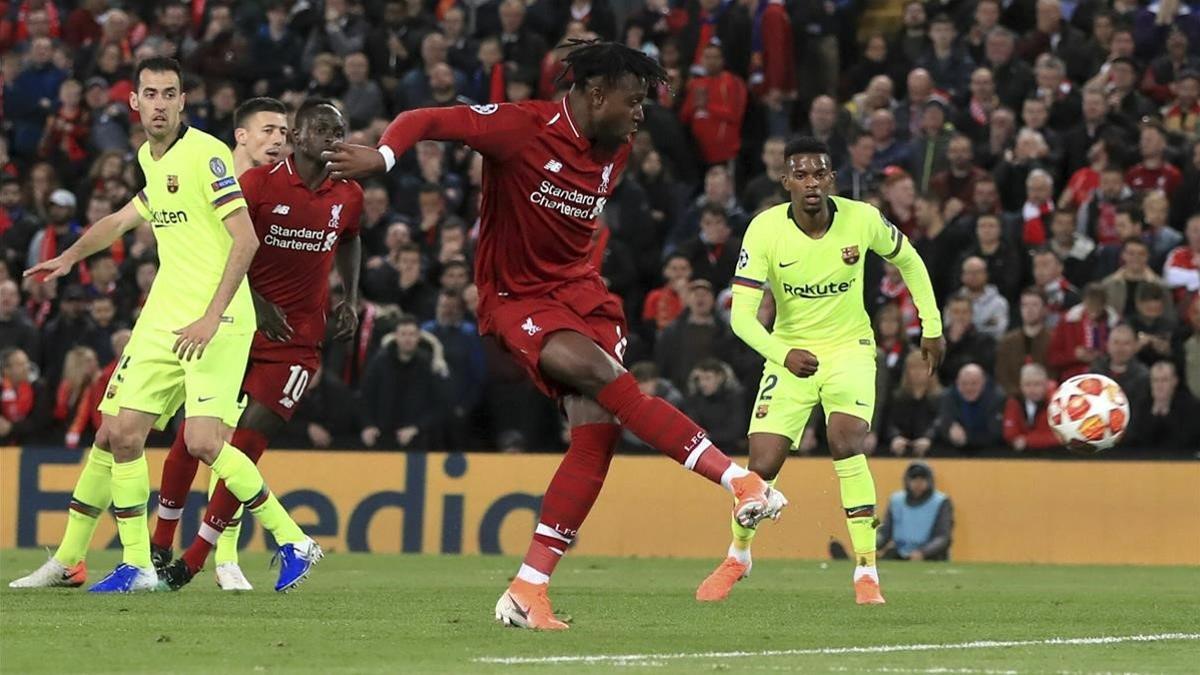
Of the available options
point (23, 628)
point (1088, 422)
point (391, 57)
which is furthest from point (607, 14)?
Answer: point (23, 628)

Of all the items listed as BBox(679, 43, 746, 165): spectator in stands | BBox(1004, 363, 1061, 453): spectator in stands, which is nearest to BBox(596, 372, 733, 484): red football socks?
BBox(1004, 363, 1061, 453): spectator in stands

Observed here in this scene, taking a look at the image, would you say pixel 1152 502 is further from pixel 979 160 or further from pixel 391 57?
pixel 391 57

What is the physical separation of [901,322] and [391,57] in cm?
786

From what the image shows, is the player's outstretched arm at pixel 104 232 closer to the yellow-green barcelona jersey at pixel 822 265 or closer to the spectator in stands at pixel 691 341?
the yellow-green barcelona jersey at pixel 822 265

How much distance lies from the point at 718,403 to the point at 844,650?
10.3 meters

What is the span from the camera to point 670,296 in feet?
66.2

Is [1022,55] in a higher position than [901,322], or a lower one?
higher

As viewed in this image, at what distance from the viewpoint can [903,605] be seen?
454 inches

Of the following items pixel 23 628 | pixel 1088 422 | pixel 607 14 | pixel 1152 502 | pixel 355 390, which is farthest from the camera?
pixel 607 14

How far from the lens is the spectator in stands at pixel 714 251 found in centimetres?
2034

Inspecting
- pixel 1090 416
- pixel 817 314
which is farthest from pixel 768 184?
pixel 817 314

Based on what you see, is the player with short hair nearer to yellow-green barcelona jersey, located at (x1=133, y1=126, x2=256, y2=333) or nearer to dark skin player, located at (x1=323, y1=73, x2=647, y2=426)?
yellow-green barcelona jersey, located at (x1=133, y1=126, x2=256, y2=333)

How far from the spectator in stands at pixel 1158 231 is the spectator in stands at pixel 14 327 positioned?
1081 centimetres

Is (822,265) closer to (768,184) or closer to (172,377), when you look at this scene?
(172,377)
